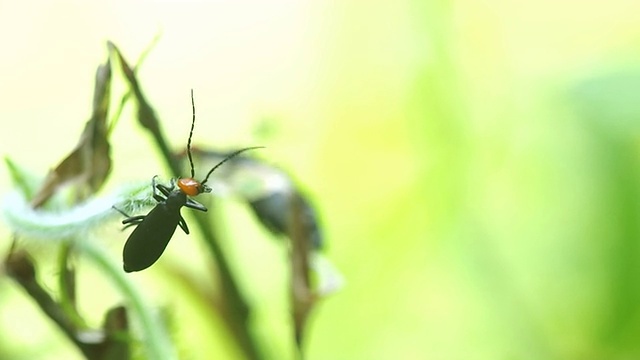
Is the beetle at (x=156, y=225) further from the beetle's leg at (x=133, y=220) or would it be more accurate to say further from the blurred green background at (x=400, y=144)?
the blurred green background at (x=400, y=144)

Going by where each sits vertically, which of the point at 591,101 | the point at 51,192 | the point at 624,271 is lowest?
the point at 624,271

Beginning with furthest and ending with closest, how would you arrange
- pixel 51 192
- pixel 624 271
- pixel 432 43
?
pixel 432 43 < pixel 624 271 < pixel 51 192

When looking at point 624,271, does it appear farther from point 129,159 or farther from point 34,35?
point 34,35

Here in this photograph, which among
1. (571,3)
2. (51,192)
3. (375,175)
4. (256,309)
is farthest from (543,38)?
(51,192)

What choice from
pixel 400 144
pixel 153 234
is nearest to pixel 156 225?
pixel 153 234

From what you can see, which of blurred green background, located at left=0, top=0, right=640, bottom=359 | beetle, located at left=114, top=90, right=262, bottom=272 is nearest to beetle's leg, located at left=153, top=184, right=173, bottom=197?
beetle, located at left=114, top=90, right=262, bottom=272

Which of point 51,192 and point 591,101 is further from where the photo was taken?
point 591,101

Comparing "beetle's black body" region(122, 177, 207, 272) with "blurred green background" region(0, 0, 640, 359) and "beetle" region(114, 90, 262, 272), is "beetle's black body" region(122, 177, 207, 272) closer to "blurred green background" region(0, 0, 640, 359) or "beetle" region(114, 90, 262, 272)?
"beetle" region(114, 90, 262, 272)
